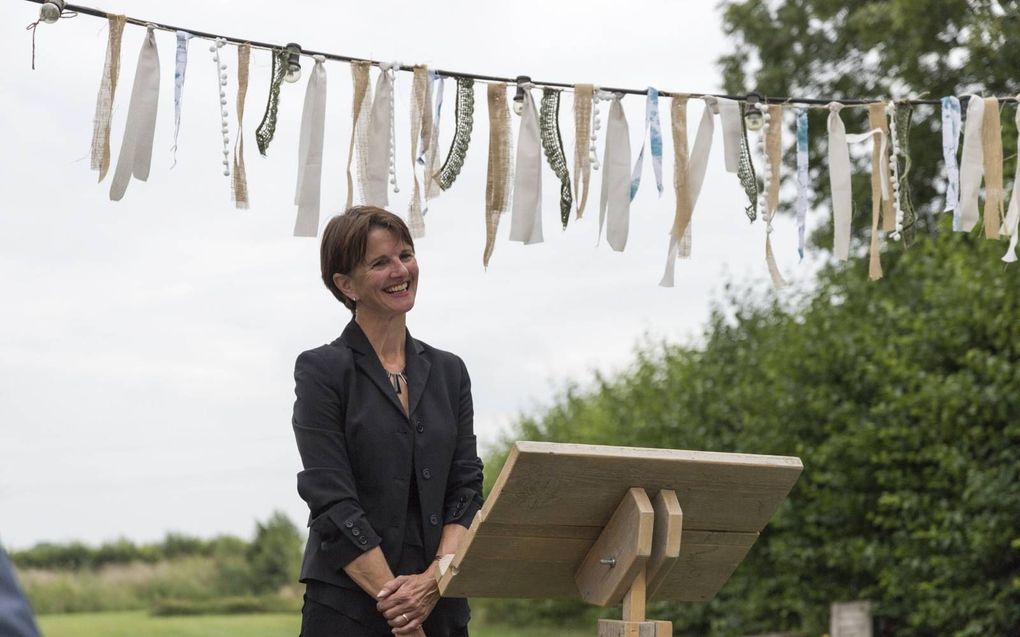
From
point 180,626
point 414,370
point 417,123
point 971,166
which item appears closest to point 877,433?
point 971,166

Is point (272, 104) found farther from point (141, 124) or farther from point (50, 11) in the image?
point (50, 11)

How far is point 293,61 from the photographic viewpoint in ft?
12.4

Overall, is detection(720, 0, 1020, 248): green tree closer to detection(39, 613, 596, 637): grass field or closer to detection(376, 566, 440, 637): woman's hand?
detection(39, 613, 596, 637): grass field

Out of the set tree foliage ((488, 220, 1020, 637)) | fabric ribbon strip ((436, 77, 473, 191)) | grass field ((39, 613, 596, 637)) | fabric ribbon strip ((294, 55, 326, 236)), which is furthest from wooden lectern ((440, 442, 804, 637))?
grass field ((39, 613, 596, 637))

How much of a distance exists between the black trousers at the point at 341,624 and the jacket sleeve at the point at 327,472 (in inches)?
4.2

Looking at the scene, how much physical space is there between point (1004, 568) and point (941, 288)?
153 centimetres

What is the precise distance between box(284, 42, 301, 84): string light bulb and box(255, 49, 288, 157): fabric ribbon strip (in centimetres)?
1

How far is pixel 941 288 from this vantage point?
7277 millimetres

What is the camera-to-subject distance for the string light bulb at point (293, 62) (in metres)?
3.78

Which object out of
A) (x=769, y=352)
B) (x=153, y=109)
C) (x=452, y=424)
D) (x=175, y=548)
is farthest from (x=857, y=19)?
(x=452, y=424)

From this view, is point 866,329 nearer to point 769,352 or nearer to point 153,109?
point 769,352

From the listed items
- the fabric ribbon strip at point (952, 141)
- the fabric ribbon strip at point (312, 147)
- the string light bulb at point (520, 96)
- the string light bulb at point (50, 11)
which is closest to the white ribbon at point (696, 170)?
the string light bulb at point (520, 96)

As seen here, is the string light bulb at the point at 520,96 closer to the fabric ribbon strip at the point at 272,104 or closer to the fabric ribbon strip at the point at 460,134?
the fabric ribbon strip at the point at 460,134

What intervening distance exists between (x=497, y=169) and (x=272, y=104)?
71cm
